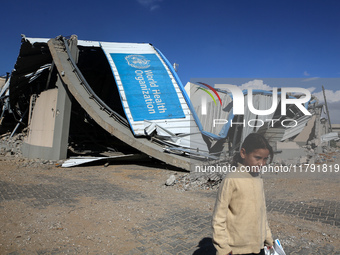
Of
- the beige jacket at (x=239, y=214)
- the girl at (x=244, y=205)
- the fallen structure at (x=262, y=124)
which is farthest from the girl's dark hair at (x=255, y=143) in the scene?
the fallen structure at (x=262, y=124)

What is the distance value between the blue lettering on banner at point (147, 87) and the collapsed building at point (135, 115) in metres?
0.05

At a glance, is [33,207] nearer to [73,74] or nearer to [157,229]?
[157,229]

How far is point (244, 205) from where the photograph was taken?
216 centimetres

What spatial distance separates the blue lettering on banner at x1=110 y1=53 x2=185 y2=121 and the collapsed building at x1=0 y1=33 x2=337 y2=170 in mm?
48

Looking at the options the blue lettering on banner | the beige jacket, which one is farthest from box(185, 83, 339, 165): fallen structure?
the beige jacket

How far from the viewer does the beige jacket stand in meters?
2.10

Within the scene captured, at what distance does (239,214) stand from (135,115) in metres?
10.1

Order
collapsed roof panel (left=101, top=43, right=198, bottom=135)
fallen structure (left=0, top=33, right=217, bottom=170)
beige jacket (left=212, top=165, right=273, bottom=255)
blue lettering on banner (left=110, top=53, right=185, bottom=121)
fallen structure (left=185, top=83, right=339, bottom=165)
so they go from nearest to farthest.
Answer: beige jacket (left=212, top=165, right=273, bottom=255), fallen structure (left=0, top=33, right=217, bottom=170), collapsed roof panel (left=101, top=43, right=198, bottom=135), blue lettering on banner (left=110, top=53, right=185, bottom=121), fallen structure (left=185, top=83, right=339, bottom=165)

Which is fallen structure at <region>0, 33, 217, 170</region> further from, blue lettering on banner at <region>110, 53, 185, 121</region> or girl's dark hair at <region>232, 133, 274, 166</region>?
girl's dark hair at <region>232, 133, 274, 166</region>

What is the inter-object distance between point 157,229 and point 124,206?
1.61 meters

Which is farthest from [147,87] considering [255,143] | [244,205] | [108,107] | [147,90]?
[244,205]

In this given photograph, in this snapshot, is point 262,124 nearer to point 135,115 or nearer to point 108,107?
point 135,115

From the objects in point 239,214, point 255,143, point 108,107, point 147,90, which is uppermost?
point 147,90

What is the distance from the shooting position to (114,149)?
52.9 ft
